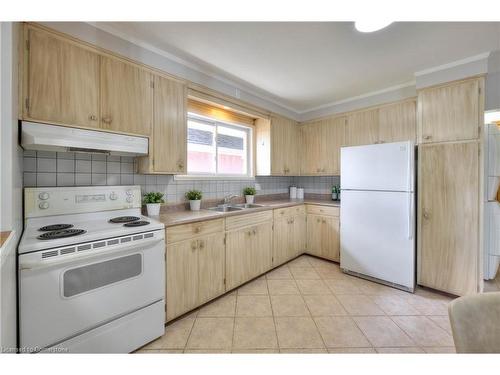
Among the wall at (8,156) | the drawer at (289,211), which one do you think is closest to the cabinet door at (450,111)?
the drawer at (289,211)

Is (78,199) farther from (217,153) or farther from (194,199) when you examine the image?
(217,153)

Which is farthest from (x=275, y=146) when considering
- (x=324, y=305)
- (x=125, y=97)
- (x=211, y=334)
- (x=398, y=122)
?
(x=211, y=334)

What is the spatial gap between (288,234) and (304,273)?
560 mm

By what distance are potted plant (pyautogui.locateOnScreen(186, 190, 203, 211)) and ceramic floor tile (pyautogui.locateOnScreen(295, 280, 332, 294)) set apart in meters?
1.52

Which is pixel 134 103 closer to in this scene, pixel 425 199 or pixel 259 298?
pixel 259 298

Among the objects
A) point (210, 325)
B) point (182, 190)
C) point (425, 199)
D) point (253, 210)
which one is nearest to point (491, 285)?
point (425, 199)

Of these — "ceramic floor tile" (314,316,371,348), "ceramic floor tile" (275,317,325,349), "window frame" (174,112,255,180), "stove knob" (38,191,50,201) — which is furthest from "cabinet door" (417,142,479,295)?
"stove knob" (38,191,50,201)

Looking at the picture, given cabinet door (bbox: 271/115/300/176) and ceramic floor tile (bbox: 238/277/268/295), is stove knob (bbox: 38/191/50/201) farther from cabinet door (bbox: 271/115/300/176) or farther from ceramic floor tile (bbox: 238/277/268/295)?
cabinet door (bbox: 271/115/300/176)

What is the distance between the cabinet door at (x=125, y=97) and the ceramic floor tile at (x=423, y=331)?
9.15 ft

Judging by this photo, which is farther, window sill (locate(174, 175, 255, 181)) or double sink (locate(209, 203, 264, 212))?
double sink (locate(209, 203, 264, 212))

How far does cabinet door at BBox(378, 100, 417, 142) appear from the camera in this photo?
8.55 ft

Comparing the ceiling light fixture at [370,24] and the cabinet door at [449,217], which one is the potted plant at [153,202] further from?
the cabinet door at [449,217]

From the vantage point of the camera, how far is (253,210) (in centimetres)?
248

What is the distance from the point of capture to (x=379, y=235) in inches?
96.3
